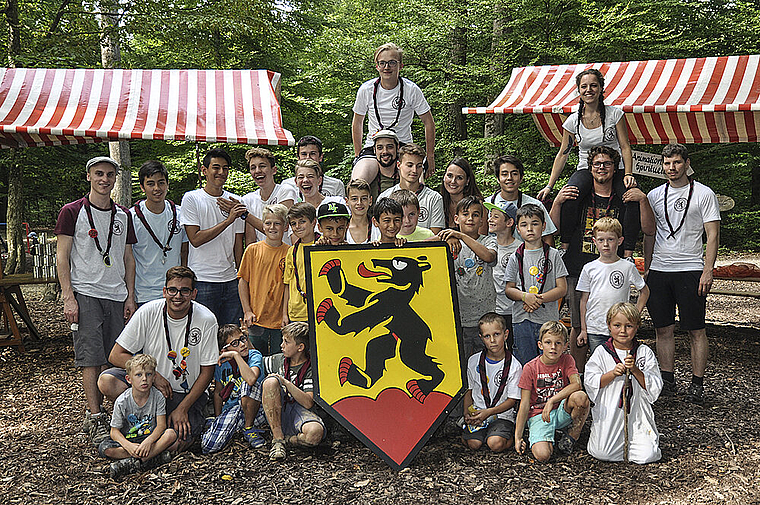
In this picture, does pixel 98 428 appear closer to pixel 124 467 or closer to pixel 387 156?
pixel 124 467

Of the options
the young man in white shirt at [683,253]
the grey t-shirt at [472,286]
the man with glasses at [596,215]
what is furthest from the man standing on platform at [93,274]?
the young man in white shirt at [683,253]

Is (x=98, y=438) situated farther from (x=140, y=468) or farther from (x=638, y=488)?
(x=638, y=488)

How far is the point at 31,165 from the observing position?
32.4 feet

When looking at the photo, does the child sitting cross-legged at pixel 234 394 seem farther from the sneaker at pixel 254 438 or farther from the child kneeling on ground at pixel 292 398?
the child kneeling on ground at pixel 292 398

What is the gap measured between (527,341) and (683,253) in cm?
160

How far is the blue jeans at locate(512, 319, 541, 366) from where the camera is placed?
4.50 metres

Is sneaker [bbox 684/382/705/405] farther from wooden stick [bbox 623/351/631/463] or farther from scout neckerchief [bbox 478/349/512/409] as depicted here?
scout neckerchief [bbox 478/349/512/409]

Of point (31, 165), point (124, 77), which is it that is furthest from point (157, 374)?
point (31, 165)

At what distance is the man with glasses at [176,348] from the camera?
405 cm

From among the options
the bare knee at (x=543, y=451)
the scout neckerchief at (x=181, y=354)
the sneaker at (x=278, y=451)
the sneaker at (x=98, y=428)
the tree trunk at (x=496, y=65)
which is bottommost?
the bare knee at (x=543, y=451)

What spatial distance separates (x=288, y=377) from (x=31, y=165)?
7.88m

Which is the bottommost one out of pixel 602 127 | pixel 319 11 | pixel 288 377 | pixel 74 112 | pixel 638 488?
pixel 638 488

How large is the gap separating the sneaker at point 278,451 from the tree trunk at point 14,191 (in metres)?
7.16

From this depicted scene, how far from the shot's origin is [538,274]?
4.45 meters
